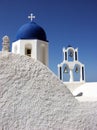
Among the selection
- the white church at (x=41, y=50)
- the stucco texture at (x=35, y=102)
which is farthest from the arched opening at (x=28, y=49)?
the stucco texture at (x=35, y=102)

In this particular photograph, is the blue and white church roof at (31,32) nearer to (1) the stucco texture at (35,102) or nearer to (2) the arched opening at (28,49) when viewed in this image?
(2) the arched opening at (28,49)

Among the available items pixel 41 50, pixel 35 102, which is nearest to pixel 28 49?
pixel 41 50

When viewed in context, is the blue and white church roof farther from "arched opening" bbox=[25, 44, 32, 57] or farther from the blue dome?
"arched opening" bbox=[25, 44, 32, 57]

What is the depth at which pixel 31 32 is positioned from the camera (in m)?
14.3

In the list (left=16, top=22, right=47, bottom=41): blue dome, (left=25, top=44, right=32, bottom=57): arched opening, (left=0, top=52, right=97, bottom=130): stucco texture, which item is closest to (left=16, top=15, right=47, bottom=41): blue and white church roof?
(left=16, top=22, right=47, bottom=41): blue dome

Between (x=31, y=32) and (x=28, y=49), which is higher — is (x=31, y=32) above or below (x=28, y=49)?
above

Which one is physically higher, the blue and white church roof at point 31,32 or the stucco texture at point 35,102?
the blue and white church roof at point 31,32

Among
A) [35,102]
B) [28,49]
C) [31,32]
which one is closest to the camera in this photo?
[35,102]

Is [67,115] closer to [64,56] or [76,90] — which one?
[76,90]

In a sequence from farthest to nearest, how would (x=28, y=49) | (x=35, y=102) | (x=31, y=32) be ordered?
(x=28, y=49), (x=31, y=32), (x=35, y=102)

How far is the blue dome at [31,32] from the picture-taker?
1436 centimetres

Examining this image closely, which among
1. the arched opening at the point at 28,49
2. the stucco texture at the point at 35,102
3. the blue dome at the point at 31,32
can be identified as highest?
the blue dome at the point at 31,32

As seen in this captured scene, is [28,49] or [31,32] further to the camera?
[28,49]

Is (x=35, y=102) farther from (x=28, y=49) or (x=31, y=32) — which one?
(x=28, y=49)
